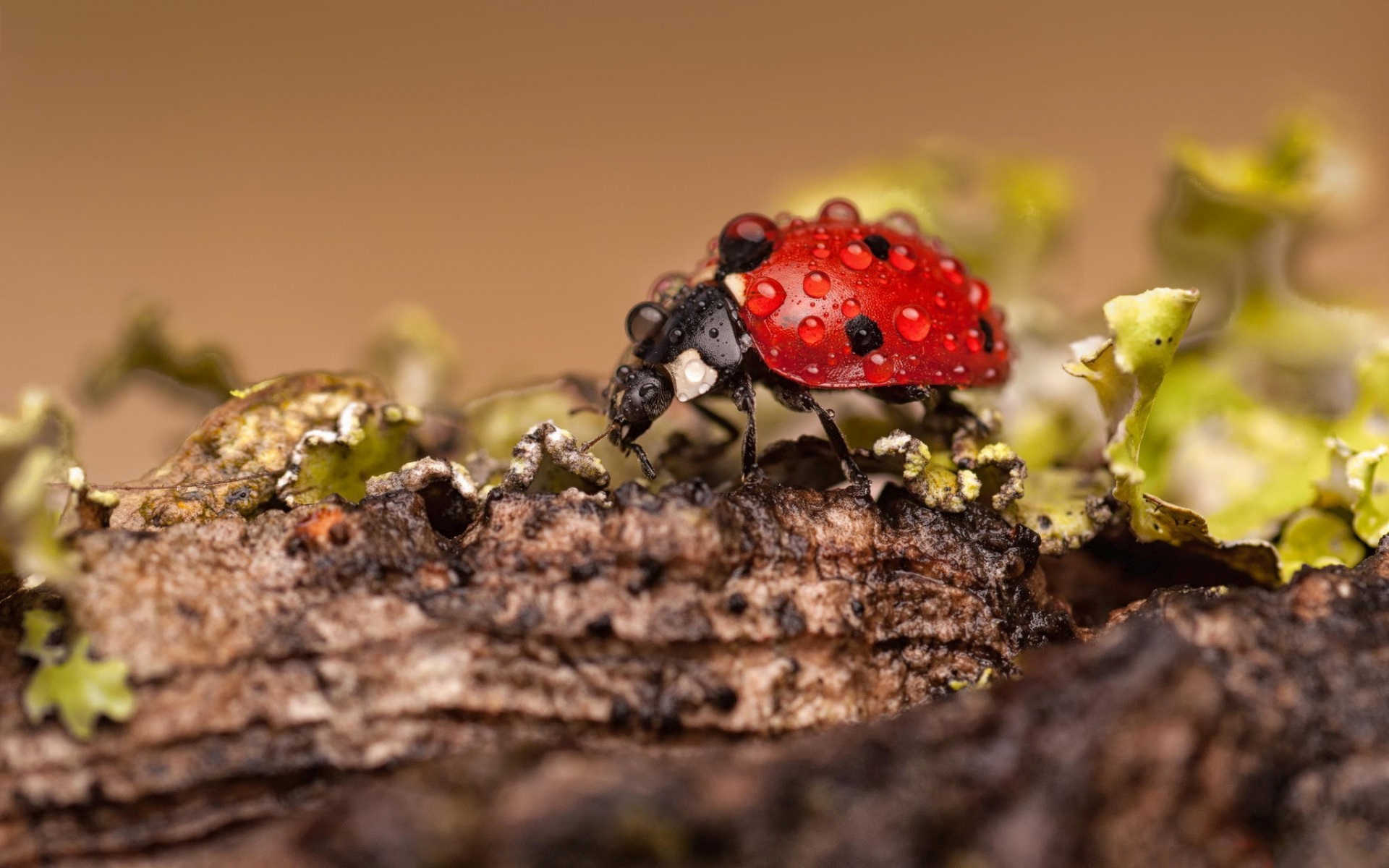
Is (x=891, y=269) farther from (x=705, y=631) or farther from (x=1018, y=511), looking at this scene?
(x=705, y=631)

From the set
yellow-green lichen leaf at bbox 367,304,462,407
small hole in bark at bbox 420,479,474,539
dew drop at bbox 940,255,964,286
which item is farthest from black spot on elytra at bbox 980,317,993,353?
yellow-green lichen leaf at bbox 367,304,462,407

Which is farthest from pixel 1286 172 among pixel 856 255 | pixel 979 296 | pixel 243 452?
pixel 243 452

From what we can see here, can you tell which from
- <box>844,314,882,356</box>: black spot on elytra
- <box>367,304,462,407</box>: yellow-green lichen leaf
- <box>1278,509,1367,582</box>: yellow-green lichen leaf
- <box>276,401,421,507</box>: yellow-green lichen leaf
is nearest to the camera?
<box>276,401,421,507</box>: yellow-green lichen leaf

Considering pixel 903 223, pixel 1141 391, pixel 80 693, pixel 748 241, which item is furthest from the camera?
pixel 903 223

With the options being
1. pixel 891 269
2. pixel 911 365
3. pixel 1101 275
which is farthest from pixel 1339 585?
pixel 1101 275

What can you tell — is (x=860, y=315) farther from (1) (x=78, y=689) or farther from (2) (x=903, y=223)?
(1) (x=78, y=689)

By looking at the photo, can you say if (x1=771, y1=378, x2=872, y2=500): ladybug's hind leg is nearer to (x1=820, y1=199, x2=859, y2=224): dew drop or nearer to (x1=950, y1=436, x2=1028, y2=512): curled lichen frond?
(x1=950, y1=436, x2=1028, y2=512): curled lichen frond
